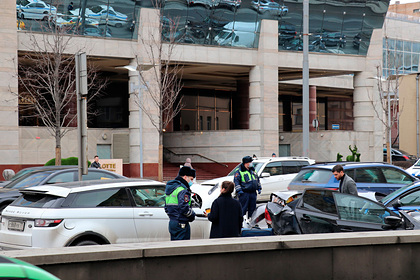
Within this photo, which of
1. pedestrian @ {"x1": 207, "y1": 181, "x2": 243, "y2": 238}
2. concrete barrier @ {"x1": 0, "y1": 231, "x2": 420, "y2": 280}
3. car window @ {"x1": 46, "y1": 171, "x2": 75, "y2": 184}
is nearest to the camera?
concrete barrier @ {"x1": 0, "y1": 231, "x2": 420, "y2": 280}

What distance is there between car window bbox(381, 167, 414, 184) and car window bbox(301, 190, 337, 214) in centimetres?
632

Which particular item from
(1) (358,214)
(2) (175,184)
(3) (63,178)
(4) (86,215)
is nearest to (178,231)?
(2) (175,184)

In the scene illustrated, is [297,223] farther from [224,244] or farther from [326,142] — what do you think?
[326,142]

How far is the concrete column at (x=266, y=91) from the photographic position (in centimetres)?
3862

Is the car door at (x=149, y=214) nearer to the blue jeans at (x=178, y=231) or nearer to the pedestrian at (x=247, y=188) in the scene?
the blue jeans at (x=178, y=231)

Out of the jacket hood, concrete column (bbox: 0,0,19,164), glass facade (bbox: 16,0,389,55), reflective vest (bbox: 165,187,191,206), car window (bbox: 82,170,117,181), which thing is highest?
glass facade (bbox: 16,0,389,55)

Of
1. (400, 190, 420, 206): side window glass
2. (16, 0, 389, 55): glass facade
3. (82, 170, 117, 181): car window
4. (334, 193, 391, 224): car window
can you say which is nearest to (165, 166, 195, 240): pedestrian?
(334, 193, 391, 224): car window

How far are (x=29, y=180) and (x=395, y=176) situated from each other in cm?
940

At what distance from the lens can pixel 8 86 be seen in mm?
31844

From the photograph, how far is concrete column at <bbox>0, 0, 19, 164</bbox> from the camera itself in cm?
3156

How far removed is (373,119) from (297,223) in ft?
112

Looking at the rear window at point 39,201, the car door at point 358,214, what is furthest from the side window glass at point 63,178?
the car door at point 358,214

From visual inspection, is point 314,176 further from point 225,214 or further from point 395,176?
point 225,214

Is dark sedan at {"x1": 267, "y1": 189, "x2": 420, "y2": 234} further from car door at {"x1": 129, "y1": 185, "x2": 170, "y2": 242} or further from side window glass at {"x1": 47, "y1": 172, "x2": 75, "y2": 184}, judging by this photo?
side window glass at {"x1": 47, "y1": 172, "x2": 75, "y2": 184}
